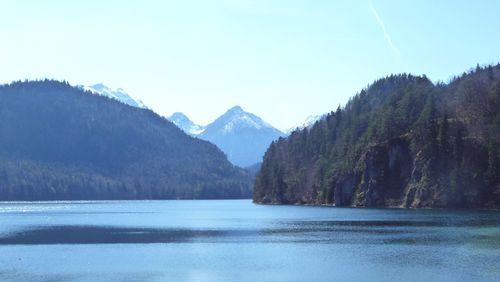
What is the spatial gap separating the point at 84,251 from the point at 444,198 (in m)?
112

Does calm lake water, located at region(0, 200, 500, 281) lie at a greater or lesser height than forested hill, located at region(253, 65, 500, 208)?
lesser

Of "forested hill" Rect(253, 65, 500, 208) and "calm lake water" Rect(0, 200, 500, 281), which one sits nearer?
"calm lake water" Rect(0, 200, 500, 281)

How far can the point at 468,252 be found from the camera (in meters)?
72.8

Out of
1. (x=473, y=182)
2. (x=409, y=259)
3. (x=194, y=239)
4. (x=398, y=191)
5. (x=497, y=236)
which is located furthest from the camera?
(x=398, y=191)

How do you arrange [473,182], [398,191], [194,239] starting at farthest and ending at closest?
[398,191] → [473,182] → [194,239]

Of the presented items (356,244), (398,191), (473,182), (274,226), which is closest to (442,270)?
(356,244)

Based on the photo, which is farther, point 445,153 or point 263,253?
point 445,153

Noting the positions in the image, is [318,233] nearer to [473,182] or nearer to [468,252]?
[468,252]

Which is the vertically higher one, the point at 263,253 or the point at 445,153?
the point at 445,153

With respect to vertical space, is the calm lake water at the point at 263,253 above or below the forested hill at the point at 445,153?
below

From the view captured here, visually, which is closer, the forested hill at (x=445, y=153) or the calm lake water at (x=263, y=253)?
the calm lake water at (x=263, y=253)

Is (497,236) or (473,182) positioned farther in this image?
(473,182)

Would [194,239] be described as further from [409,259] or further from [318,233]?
[409,259]

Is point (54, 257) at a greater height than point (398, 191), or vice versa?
point (398, 191)
